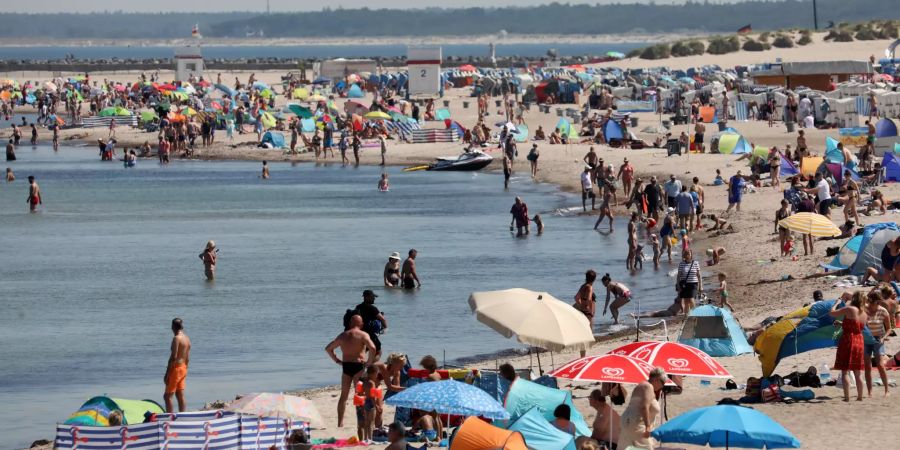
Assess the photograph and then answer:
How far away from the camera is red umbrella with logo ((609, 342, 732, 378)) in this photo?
41.9 ft

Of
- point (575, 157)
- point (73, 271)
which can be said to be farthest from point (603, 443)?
point (575, 157)

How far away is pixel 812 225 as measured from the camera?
71.7 ft

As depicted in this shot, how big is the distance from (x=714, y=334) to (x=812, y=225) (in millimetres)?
6987

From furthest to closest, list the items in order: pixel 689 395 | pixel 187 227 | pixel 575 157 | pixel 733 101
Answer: pixel 733 101
pixel 575 157
pixel 187 227
pixel 689 395

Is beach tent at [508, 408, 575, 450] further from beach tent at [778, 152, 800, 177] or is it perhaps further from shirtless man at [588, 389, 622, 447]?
beach tent at [778, 152, 800, 177]

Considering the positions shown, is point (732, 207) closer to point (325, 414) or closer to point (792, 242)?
point (792, 242)

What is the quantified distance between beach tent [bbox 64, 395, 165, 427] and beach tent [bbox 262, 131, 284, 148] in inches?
1561

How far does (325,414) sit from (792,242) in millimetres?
12456

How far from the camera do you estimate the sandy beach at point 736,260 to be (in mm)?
12906

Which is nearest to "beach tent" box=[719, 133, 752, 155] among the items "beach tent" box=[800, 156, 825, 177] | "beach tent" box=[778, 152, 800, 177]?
"beach tent" box=[778, 152, 800, 177]

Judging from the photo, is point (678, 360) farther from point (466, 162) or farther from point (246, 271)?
point (466, 162)

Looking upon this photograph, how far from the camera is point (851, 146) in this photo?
36.6 meters

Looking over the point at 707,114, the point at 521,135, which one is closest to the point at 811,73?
the point at 707,114

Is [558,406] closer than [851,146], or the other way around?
[558,406]
